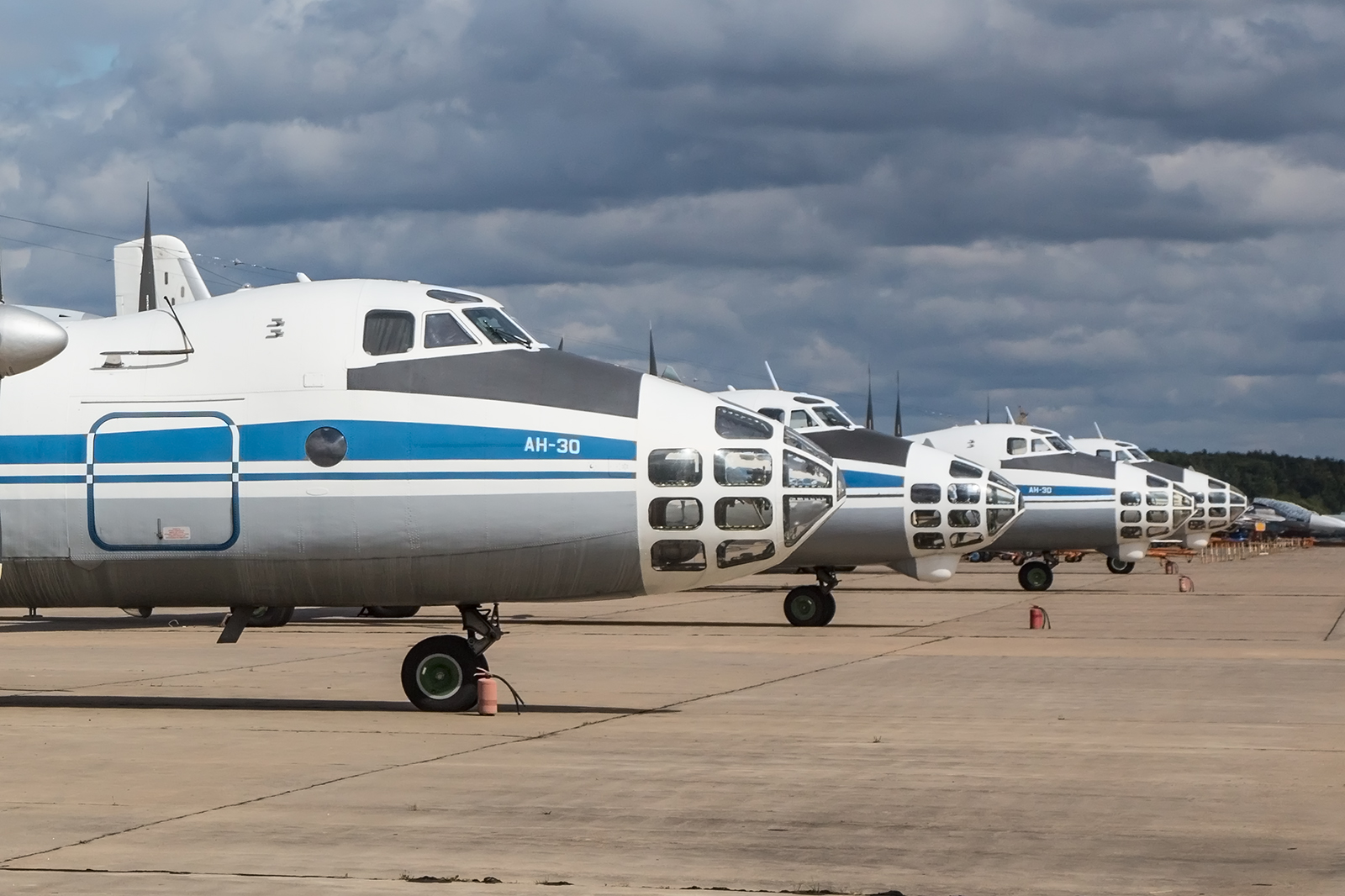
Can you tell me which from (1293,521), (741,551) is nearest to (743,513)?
(741,551)

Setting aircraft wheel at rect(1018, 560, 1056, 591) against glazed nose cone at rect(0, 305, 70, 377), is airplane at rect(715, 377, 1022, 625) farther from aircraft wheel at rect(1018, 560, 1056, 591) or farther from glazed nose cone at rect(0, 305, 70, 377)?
glazed nose cone at rect(0, 305, 70, 377)

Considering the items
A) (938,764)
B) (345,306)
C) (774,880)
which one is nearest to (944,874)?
(774,880)

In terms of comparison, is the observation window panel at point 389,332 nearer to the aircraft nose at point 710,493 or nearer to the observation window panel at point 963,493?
the aircraft nose at point 710,493

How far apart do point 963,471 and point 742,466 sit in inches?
662

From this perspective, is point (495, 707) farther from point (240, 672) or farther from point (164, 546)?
point (240, 672)

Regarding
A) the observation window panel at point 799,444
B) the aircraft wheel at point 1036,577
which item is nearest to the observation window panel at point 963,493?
the aircraft wheel at point 1036,577

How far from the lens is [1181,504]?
1815 inches

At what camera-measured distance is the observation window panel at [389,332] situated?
1675 centimetres

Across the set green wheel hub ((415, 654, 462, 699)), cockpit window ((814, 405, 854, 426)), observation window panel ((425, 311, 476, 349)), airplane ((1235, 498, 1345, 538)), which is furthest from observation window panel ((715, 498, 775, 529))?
airplane ((1235, 498, 1345, 538))

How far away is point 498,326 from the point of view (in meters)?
17.2

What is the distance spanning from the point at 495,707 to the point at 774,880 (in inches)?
318

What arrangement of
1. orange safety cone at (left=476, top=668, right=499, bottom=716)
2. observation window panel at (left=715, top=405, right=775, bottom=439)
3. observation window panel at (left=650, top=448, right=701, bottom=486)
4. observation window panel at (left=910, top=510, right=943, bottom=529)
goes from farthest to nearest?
1. observation window panel at (left=910, top=510, right=943, bottom=529)
2. orange safety cone at (left=476, top=668, right=499, bottom=716)
3. observation window panel at (left=715, top=405, right=775, bottom=439)
4. observation window panel at (left=650, top=448, right=701, bottom=486)

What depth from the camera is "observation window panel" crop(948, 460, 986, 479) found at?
3247cm

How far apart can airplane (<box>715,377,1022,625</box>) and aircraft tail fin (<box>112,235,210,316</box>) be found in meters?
16.5
